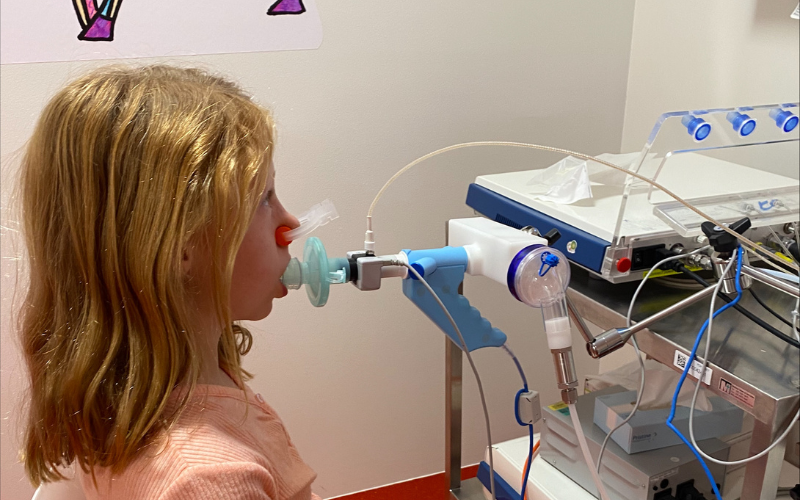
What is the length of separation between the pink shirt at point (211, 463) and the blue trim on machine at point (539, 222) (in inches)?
21.7

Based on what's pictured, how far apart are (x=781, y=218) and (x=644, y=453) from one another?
0.45 meters

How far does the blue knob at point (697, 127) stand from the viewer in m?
1.16

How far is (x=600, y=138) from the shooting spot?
195 cm

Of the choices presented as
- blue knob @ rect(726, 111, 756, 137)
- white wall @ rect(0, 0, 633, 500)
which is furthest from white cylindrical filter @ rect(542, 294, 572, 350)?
white wall @ rect(0, 0, 633, 500)

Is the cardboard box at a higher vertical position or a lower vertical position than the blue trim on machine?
lower

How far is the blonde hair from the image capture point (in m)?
0.71

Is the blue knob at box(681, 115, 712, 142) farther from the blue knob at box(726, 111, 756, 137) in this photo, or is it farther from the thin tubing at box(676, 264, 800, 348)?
the thin tubing at box(676, 264, 800, 348)

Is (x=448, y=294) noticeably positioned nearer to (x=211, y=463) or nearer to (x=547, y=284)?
(x=547, y=284)

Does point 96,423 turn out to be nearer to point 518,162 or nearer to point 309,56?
point 309,56

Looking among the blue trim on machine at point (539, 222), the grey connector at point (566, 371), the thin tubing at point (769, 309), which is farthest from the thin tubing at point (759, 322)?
the grey connector at point (566, 371)

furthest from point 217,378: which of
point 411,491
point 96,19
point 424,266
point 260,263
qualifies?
point 411,491

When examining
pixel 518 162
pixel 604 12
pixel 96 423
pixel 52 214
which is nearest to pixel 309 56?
pixel 518 162

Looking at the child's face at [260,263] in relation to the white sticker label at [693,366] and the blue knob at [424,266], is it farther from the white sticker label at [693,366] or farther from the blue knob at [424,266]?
the white sticker label at [693,366]

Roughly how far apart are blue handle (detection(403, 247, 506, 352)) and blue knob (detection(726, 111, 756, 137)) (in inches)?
24.2
